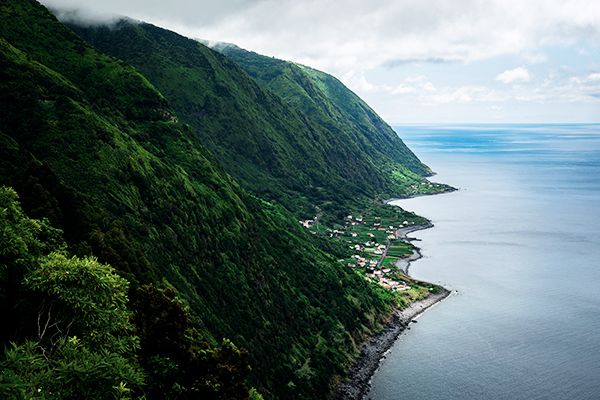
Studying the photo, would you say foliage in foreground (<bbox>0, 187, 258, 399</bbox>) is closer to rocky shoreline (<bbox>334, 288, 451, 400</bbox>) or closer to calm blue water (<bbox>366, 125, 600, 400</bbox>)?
rocky shoreline (<bbox>334, 288, 451, 400</bbox>)

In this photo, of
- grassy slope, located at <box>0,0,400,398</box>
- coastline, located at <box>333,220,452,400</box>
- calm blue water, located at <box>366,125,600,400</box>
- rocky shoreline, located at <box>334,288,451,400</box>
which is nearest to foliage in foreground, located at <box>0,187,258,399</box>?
grassy slope, located at <box>0,0,400,398</box>

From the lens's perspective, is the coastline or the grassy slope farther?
the coastline

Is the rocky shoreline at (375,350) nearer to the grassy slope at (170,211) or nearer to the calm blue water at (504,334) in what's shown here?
the calm blue water at (504,334)

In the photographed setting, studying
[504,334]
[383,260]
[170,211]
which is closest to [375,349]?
[504,334]

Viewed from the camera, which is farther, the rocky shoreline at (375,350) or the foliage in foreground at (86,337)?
the rocky shoreline at (375,350)

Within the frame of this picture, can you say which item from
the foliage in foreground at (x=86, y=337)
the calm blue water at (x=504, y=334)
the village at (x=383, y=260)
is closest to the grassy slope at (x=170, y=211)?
the foliage in foreground at (x=86, y=337)

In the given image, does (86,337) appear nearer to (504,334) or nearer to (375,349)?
(375,349)
